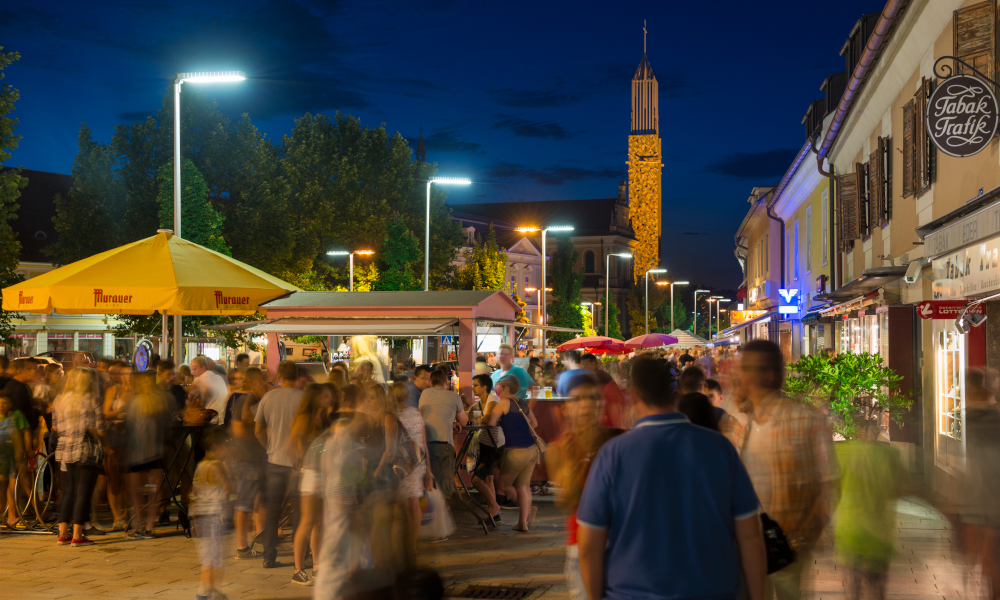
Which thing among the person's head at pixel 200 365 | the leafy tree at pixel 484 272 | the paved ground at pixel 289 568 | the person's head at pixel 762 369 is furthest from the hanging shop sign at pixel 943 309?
the leafy tree at pixel 484 272

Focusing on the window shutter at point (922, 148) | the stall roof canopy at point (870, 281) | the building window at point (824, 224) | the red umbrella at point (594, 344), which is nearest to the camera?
the window shutter at point (922, 148)

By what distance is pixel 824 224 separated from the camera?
23.1 m

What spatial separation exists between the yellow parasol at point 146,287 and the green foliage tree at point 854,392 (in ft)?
23.9

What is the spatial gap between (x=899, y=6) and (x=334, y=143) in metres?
49.0

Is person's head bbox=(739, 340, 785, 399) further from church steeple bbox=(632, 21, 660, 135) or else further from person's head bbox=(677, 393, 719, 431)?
church steeple bbox=(632, 21, 660, 135)

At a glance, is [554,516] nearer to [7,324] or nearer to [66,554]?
[66,554]

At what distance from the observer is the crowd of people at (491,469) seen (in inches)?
129

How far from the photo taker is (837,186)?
18.7 meters

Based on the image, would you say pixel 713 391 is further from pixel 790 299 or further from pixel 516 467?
pixel 790 299

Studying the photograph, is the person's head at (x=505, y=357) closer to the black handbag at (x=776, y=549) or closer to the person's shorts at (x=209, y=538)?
the person's shorts at (x=209, y=538)

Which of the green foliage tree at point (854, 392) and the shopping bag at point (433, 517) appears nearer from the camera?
the shopping bag at point (433, 517)

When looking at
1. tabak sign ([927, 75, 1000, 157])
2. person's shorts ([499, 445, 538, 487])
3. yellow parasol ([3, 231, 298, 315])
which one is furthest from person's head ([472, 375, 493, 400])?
tabak sign ([927, 75, 1000, 157])

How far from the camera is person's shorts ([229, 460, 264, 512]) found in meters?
8.08

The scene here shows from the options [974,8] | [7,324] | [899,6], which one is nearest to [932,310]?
[974,8]
